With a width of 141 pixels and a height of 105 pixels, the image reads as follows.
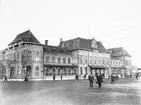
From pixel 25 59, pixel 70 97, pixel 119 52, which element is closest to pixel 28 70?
pixel 25 59

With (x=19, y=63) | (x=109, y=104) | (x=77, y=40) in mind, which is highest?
(x=77, y=40)

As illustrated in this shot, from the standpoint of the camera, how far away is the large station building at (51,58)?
3800 cm

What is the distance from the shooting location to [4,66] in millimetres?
41000

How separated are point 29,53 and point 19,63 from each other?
308cm

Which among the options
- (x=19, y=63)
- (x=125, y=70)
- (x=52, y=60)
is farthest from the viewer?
(x=125, y=70)

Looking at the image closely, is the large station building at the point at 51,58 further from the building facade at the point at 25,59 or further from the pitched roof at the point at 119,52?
the pitched roof at the point at 119,52

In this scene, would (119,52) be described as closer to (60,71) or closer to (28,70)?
(60,71)

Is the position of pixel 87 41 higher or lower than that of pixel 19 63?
higher

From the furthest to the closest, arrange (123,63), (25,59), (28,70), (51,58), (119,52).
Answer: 1. (119,52)
2. (123,63)
3. (51,58)
4. (28,70)
5. (25,59)

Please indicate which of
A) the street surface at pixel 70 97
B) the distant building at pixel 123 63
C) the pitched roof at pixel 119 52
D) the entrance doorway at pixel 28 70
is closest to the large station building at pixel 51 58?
the entrance doorway at pixel 28 70

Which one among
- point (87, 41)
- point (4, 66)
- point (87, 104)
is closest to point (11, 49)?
point (4, 66)

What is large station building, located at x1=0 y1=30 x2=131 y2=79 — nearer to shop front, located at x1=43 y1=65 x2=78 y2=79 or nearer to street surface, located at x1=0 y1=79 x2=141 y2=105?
shop front, located at x1=43 y1=65 x2=78 y2=79

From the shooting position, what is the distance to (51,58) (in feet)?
143

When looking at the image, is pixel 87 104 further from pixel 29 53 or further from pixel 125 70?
pixel 125 70
